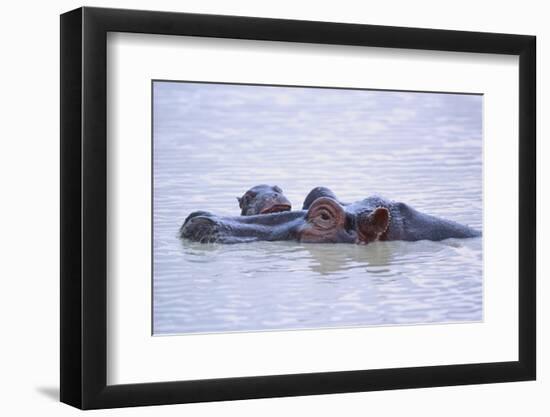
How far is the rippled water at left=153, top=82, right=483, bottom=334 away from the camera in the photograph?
4000 millimetres

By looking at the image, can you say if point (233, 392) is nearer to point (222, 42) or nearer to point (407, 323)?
point (407, 323)

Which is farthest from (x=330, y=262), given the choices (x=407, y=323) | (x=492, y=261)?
(x=492, y=261)

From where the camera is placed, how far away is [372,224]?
4.21 metres

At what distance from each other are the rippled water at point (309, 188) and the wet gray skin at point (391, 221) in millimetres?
23

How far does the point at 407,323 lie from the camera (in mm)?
4258

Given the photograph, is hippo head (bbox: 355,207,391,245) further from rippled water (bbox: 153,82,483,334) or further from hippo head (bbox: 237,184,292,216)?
hippo head (bbox: 237,184,292,216)

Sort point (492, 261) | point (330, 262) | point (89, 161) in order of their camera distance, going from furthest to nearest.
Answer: point (492, 261) → point (330, 262) → point (89, 161)

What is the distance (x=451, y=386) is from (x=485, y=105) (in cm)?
94

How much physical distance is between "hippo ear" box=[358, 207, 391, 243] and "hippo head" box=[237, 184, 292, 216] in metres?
0.25

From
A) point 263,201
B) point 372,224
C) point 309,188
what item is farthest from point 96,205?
point 372,224

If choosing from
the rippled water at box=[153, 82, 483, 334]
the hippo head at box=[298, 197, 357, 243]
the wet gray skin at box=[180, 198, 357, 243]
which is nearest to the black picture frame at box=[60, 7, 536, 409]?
the rippled water at box=[153, 82, 483, 334]

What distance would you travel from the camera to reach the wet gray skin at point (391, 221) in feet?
13.7

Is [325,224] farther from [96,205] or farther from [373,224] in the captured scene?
[96,205]

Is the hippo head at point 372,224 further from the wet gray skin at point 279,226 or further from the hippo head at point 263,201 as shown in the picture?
the hippo head at point 263,201
